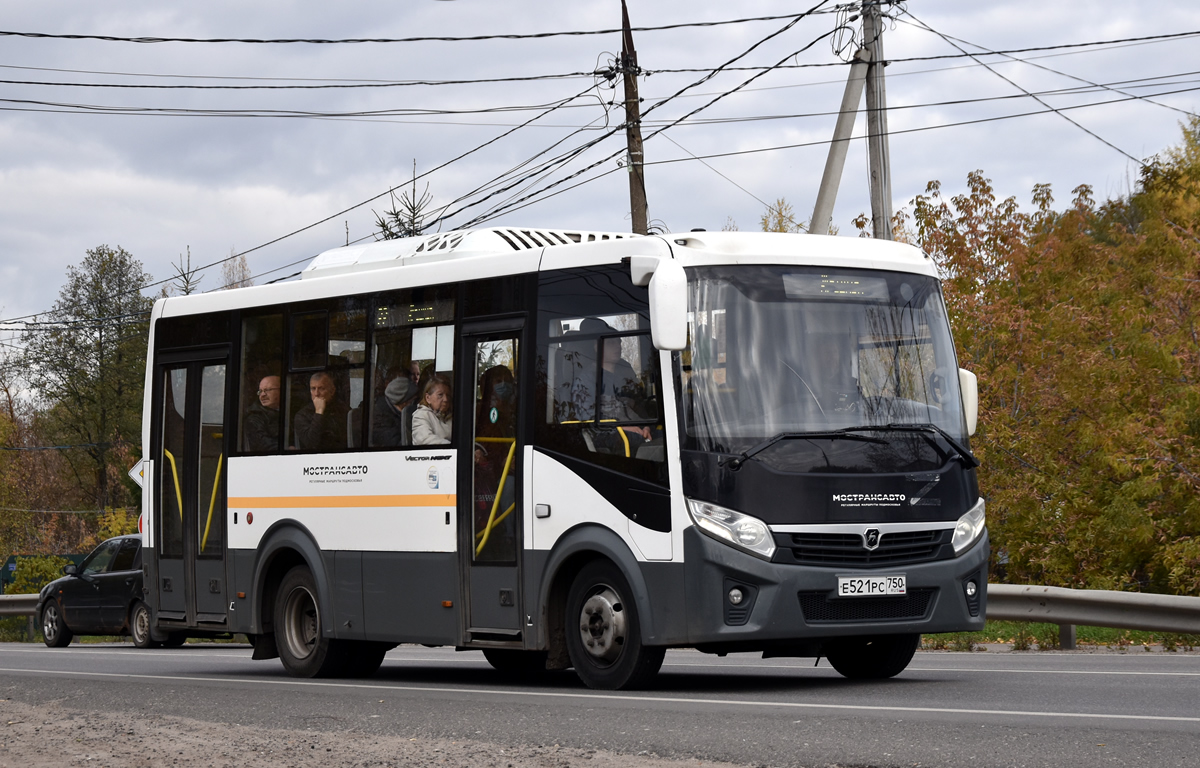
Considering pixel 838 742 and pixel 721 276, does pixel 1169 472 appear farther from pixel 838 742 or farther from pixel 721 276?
pixel 838 742

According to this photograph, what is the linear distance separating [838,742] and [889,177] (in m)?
14.1

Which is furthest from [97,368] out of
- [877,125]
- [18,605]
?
[877,125]

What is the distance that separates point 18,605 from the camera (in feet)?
97.2

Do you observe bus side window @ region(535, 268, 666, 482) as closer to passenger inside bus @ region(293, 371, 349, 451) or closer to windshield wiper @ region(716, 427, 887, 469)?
windshield wiper @ region(716, 427, 887, 469)

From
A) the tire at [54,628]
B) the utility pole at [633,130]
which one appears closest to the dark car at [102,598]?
the tire at [54,628]

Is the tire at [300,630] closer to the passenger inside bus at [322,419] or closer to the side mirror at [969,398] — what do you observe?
the passenger inside bus at [322,419]

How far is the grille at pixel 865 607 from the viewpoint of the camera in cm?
1059

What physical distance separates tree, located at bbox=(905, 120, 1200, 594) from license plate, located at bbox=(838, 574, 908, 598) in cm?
1326

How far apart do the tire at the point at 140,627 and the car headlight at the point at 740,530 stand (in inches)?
614

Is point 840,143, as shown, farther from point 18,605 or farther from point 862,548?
point 18,605

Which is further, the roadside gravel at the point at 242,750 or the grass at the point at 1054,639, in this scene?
the grass at the point at 1054,639

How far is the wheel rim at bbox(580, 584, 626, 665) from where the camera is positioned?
437 inches

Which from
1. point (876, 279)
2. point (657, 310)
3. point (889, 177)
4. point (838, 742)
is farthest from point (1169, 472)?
point (838, 742)

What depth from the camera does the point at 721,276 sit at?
1103 centimetres
